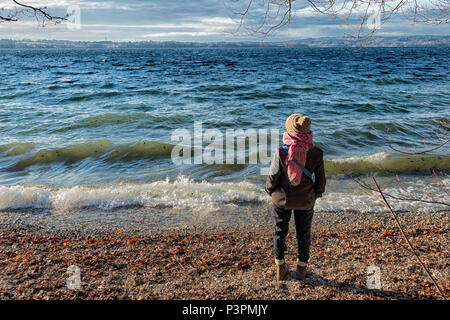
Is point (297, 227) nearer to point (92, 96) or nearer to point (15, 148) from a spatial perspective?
point (15, 148)

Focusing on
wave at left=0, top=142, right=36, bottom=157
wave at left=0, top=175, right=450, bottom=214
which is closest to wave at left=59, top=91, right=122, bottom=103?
wave at left=0, top=142, right=36, bottom=157

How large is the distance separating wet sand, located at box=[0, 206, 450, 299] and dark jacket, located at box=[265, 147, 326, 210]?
3.18ft

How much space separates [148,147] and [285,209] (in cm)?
810

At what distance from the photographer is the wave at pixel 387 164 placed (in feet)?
29.2

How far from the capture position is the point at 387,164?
9.11m

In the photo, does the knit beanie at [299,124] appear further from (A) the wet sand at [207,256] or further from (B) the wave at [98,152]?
(B) the wave at [98,152]

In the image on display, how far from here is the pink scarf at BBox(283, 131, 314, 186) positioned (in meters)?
3.41

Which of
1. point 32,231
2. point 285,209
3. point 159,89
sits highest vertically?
point 159,89

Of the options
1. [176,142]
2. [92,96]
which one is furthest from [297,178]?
[92,96]

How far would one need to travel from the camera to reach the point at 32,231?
19.0 ft

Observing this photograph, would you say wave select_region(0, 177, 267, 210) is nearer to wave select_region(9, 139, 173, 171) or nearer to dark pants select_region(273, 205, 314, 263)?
wave select_region(9, 139, 173, 171)

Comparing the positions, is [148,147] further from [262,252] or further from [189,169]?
[262,252]

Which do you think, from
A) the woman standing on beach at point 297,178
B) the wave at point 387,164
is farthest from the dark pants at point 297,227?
the wave at point 387,164
